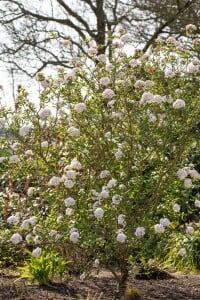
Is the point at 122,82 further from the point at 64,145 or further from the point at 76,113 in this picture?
the point at 64,145

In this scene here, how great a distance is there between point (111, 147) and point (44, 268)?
1529 mm

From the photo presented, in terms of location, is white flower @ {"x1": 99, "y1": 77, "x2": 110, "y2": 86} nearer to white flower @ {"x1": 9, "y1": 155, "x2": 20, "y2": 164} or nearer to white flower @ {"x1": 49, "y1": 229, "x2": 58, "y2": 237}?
white flower @ {"x1": 9, "y1": 155, "x2": 20, "y2": 164}

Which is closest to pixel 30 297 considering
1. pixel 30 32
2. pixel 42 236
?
pixel 42 236

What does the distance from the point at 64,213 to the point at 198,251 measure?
2.61 metres

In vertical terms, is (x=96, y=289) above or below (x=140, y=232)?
below

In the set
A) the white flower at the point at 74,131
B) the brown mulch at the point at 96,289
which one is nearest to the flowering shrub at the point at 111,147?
the white flower at the point at 74,131

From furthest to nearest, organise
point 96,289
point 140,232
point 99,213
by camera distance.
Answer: point 96,289, point 140,232, point 99,213

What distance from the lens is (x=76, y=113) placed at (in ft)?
15.8

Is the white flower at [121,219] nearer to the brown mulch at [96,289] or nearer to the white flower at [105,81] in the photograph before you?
the brown mulch at [96,289]

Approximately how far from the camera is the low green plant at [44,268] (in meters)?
5.59

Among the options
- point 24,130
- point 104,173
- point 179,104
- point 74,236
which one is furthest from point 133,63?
point 74,236

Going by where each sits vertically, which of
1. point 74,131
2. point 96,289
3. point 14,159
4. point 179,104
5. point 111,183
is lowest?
point 96,289

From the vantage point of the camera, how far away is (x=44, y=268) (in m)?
5.62

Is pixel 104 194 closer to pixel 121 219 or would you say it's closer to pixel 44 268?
pixel 121 219
